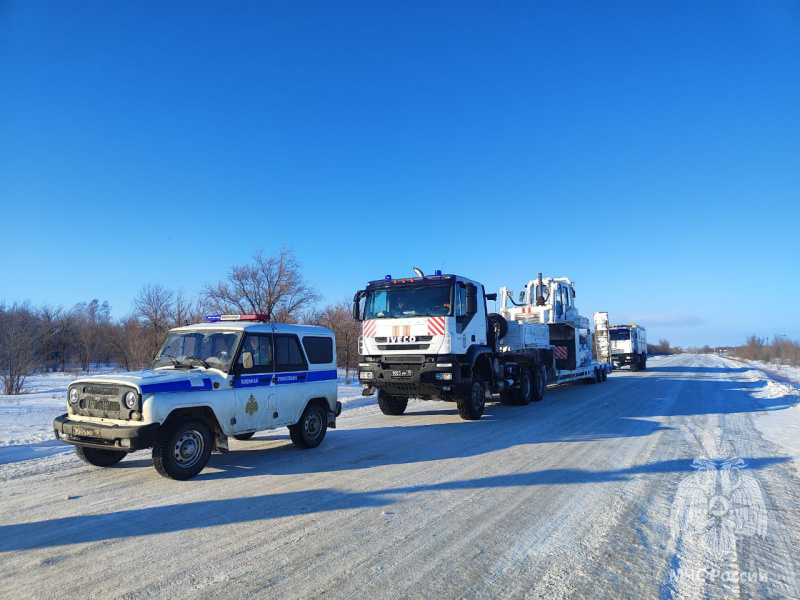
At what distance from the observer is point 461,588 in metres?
3.54

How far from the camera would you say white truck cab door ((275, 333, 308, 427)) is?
7.84 metres

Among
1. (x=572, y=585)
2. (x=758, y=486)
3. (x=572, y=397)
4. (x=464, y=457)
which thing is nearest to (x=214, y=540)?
(x=572, y=585)

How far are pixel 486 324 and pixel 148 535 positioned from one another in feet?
31.6

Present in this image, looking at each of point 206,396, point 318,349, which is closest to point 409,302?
point 318,349

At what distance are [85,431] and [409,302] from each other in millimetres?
7018

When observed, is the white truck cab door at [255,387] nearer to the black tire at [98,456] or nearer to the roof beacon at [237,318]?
the roof beacon at [237,318]

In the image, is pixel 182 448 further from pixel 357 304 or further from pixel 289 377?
pixel 357 304

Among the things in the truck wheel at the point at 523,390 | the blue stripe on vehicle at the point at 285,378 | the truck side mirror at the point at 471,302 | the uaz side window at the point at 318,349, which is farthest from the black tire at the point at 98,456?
the truck wheel at the point at 523,390

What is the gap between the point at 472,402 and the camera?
11492 mm

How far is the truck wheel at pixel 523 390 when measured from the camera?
14.7 meters

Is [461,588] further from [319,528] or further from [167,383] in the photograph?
[167,383]

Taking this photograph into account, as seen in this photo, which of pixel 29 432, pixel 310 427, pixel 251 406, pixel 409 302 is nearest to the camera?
pixel 251 406

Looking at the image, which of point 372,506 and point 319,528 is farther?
point 372,506

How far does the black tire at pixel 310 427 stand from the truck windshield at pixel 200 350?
5.85ft
